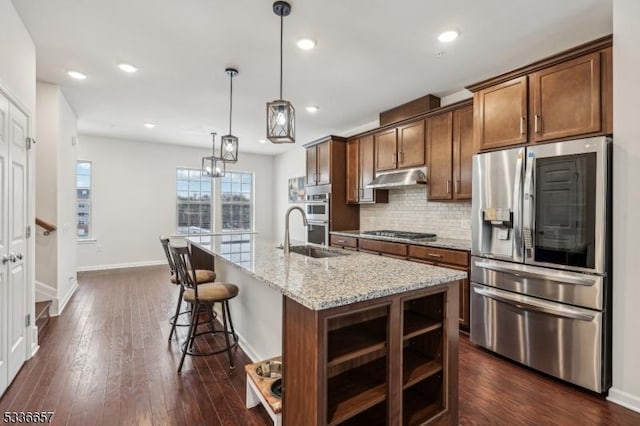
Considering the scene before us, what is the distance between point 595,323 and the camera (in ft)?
6.97

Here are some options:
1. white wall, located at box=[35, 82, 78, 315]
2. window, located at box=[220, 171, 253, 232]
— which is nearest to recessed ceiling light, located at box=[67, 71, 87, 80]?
white wall, located at box=[35, 82, 78, 315]

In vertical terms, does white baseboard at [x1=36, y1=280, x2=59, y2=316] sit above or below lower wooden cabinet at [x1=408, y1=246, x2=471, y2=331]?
below

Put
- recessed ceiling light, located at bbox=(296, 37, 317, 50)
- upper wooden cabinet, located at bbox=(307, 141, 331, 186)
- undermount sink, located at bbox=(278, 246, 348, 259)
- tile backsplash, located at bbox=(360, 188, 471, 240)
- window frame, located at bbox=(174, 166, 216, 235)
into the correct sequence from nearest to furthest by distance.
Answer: recessed ceiling light, located at bbox=(296, 37, 317, 50), undermount sink, located at bbox=(278, 246, 348, 259), tile backsplash, located at bbox=(360, 188, 471, 240), upper wooden cabinet, located at bbox=(307, 141, 331, 186), window frame, located at bbox=(174, 166, 216, 235)


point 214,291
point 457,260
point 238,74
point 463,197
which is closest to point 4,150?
point 214,291

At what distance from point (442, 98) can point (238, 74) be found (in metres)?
2.56

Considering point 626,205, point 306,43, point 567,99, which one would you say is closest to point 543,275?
point 626,205

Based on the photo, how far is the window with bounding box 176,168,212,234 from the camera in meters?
7.18

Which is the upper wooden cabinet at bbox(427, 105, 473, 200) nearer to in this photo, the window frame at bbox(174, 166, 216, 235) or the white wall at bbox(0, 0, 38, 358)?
the white wall at bbox(0, 0, 38, 358)

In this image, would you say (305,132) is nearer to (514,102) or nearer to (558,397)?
(514,102)

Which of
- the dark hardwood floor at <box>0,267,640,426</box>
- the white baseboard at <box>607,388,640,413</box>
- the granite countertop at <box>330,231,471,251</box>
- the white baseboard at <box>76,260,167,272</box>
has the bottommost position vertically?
the dark hardwood floor at <box>0,267,640,426</box>

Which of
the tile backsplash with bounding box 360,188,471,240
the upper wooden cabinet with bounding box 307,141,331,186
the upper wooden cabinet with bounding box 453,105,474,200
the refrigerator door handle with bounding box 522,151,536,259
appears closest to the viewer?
the refrigerator door handle with bounding box 522,151,536,259

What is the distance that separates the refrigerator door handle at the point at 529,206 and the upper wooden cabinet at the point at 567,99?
0.76 feet

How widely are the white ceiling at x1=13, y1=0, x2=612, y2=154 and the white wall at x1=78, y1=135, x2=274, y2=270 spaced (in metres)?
2.27

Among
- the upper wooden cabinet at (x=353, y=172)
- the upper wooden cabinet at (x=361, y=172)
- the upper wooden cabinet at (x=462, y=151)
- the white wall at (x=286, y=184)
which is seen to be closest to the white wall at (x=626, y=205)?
the upper wooden cabinet at (x=462, y=151)
